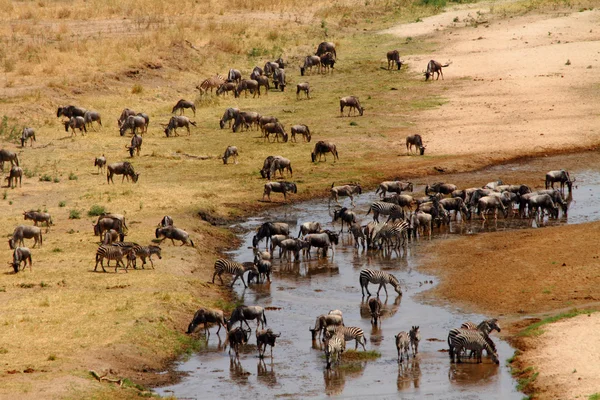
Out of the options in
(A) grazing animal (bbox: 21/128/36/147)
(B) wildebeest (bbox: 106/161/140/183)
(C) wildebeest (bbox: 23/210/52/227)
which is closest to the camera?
(C) wildebeest (bbox: 23/210/52/227)

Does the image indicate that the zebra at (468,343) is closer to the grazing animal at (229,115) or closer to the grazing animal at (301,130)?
the grazing animal at (301,130)

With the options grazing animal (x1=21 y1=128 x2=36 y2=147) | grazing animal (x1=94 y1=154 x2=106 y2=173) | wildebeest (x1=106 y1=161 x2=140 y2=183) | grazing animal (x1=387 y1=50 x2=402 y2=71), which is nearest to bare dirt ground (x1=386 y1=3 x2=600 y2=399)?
grazing animal (x1=387 y1=50 x2=402 y2=71)

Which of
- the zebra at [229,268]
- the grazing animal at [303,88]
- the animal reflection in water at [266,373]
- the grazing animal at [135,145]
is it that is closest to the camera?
the animal reflection in water at [266,373]

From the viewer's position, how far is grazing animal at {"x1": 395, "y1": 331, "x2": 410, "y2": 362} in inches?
871

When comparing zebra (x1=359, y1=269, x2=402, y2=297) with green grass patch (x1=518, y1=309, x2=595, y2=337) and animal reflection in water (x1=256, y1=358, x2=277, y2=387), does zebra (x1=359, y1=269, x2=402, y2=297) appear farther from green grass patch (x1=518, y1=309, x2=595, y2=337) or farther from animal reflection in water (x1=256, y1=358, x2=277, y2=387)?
animal reflection in water (x1=256, y1=358, x2=277, y2=387)

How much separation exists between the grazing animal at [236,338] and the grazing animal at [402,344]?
11.8 ft

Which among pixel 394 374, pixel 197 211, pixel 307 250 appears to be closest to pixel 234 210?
pixel 197 211

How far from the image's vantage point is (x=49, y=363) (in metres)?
21.0

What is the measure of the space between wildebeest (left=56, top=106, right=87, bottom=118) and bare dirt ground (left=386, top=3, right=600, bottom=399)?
16109 millimetres

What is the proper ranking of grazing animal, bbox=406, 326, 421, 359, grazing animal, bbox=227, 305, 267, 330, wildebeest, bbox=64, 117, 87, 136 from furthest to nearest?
1. wildebeest, bbox=64, 117, 87, 136
2. grazing animal, bbox=227, 305, 267, 330
3. grazing animal, bbox=406, 326, 421, 359

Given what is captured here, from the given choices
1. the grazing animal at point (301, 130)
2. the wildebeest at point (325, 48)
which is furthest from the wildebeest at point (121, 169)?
the wildebeest at point (325, 48)

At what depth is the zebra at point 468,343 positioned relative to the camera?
2220 cm

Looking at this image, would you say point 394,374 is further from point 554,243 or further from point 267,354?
point 554,243

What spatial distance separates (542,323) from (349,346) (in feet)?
15.6
